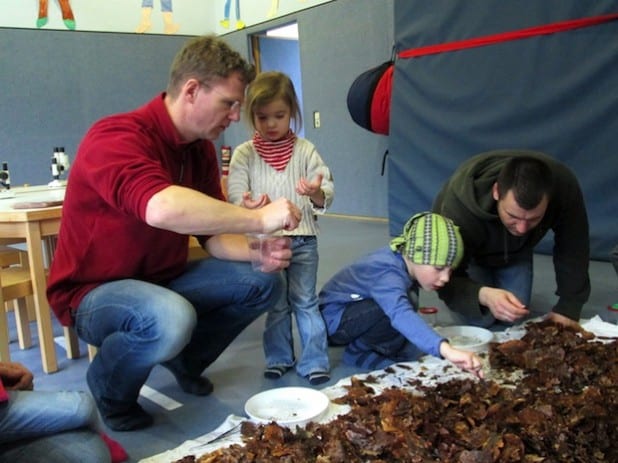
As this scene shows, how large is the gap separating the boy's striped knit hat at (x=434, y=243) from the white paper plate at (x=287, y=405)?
574mm

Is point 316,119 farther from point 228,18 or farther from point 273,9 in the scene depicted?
point 228,18

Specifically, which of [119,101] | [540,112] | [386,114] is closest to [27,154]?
[119,101]

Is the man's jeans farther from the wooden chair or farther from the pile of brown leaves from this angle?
the wooden chair

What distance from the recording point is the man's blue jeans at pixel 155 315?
1.63 m

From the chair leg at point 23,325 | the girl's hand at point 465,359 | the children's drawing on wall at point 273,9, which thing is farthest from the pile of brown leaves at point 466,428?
the children's drawing on wall at point 273,9

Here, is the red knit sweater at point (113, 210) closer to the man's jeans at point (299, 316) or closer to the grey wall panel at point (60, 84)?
the man's jeans at point (299, 316)

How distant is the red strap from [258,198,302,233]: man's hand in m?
2.79

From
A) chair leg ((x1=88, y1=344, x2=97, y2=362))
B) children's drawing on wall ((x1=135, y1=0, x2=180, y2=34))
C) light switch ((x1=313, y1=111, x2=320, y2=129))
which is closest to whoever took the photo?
chair leg ((x1=88, y1=344, x2=97, y2=362))

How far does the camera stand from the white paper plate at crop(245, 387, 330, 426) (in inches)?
66.3

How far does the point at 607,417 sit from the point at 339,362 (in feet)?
3.41

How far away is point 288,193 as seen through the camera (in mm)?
2227

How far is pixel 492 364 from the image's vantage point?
204cm

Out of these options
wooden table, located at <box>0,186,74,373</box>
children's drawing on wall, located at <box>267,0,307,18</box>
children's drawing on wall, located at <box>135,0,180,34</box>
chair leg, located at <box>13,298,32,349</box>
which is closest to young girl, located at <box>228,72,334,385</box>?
wooden table, located at <box>0,186,74,373</box>

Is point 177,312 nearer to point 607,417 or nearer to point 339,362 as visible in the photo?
point 339,362
